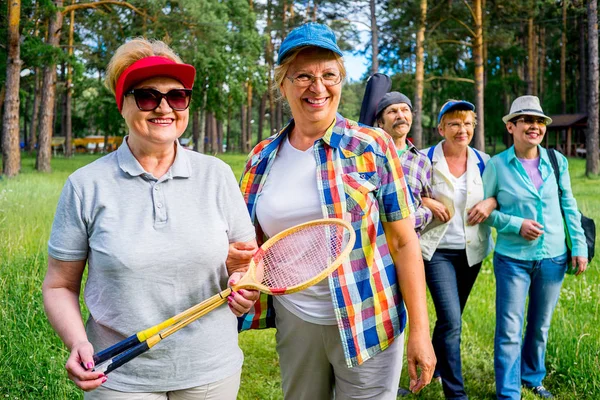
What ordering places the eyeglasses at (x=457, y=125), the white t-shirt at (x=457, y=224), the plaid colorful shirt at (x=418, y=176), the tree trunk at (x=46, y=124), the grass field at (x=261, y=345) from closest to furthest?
the grass field at (x=261, y=345) < the plaid colorful shirt at (x=418, y=176) < the white t-shirt at (x=457, y=224) < the eyeglasses at (x=457, y=125) < the tree trunk at (x=46, y=124)

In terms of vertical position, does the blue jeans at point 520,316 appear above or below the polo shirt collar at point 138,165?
below

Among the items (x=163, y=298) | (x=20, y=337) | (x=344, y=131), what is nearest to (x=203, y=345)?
(x=163, y=298)

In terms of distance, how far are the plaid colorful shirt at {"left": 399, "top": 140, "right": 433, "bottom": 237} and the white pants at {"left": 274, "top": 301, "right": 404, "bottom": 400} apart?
183cm

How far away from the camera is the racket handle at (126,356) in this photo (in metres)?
1.96

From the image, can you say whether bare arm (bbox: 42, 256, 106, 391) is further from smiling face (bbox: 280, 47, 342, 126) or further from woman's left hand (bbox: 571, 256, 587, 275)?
woman's left hand (bbox: 571, 256, 587, 275)

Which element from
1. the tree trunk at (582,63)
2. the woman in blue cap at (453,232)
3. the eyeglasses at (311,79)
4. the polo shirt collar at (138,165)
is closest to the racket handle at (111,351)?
the polo shirt collar at (138,165)

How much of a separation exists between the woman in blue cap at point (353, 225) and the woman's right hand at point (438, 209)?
2.00 metres

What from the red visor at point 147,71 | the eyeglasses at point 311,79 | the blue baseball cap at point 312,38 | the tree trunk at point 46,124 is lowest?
the red visor at point 147,71

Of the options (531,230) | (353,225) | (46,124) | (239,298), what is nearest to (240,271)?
(239,298)

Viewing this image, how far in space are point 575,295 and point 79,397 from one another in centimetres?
505

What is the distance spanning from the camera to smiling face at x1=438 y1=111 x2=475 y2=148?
4.83 meters

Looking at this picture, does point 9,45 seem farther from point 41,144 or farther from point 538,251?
point 538,251

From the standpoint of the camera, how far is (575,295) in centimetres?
622

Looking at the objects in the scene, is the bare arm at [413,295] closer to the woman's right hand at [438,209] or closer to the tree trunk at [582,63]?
the woman's right hand at [438,209]
